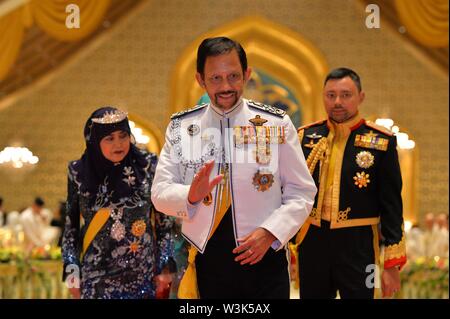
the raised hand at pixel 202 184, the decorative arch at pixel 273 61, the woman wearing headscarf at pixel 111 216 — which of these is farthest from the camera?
the decorative arch at pixel 273 61

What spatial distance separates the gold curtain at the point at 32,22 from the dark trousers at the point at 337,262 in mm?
5354

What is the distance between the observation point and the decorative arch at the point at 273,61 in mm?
10469

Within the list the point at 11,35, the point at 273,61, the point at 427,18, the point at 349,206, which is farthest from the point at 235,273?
the point at 273,61

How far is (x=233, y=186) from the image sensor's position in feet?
8.23

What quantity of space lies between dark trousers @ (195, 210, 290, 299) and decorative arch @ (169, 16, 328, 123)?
7798 mm

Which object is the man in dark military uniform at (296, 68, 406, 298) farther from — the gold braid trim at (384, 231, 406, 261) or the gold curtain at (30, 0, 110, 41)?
the gold curtain at (30, 0, 110, 41)

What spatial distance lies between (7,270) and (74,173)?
3462 mm

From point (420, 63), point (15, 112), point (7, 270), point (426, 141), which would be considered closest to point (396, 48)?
point (420, 63)

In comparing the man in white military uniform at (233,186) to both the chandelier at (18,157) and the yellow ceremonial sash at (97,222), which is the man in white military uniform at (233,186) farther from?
the chandelier at (18,157)

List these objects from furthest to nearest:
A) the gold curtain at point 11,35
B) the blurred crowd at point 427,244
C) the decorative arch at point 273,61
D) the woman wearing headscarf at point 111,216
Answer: the decorative arch at point 273,61, the gold curtain at point 11,35, the blurred crowd at point 427,244, the woman wearing headscarf at point 111,216

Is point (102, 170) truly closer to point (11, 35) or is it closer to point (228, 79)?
point (228, 79)

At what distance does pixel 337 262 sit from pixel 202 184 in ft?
4.19

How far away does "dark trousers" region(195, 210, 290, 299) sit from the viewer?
248 centimetres

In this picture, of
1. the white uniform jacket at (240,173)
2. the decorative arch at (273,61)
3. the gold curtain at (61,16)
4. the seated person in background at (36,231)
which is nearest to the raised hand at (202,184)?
the white uniform jacket at (240,173)
